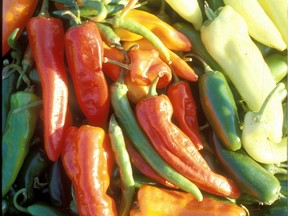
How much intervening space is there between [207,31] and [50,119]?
728 millimetres

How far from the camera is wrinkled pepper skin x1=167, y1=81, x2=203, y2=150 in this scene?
2.22 metres

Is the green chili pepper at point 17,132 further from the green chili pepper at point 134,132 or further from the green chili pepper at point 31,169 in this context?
the green chili pepper at point 134,132

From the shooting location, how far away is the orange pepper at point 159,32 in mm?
2283

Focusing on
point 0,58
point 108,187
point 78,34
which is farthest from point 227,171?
point 0,58

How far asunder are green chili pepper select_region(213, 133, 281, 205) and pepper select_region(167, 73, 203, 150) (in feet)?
0.39

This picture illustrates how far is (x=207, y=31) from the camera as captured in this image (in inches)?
91.1

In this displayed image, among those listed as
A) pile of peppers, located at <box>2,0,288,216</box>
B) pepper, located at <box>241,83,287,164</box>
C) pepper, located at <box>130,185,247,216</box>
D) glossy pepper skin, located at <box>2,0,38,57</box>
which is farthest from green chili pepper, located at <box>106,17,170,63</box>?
pepper, located at <box>130,185,247,216</box>

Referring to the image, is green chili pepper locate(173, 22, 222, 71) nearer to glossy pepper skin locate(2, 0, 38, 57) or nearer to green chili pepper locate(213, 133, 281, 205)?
green chili pepper locate(213, 133, 281, 205)

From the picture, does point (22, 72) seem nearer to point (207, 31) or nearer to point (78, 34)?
point (78, 34)

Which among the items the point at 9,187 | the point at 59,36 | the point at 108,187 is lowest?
the point at 9,187

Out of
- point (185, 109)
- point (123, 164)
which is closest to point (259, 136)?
point (185, 109)

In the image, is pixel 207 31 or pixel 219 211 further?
pixel 207 31

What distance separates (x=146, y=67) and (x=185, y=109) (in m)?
0.23

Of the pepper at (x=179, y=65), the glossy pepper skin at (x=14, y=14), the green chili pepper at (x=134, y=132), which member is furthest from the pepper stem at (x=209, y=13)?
the glossy pepper skin at (x=14, y=14)
